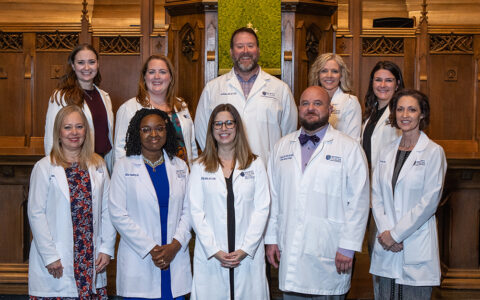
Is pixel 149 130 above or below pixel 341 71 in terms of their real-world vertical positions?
below

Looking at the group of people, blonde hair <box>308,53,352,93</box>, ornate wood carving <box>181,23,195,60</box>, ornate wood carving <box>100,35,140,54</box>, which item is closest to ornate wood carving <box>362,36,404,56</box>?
ornate wood carving <box>181,23,195,60</box>

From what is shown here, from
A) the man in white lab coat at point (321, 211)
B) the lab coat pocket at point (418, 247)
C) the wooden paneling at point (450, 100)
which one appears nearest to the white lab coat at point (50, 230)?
the man in white lab coat at point (321, 211)

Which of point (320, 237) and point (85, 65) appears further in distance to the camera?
point (85, 65)

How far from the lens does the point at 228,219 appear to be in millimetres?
3629

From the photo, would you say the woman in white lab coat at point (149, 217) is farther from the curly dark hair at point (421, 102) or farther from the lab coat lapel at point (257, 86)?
the curly dark hair at point (421, 102)

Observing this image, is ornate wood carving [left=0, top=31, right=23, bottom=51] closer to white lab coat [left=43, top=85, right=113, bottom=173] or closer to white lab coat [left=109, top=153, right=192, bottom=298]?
white lab coat [left=43, top=85, right=113, bottom=173]

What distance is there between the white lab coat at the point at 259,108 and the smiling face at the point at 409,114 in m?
0.96

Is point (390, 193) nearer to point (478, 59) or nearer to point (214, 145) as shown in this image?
point (214, 145)

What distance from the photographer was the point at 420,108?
368 cm

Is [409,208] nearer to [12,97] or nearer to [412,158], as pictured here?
[412,158]

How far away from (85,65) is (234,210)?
4.75 feet

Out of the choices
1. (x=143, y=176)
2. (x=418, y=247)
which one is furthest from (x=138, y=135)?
(x=418, y=247)

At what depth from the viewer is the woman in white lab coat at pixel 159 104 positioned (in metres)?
4.06

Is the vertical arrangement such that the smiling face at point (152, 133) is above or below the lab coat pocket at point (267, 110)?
below
